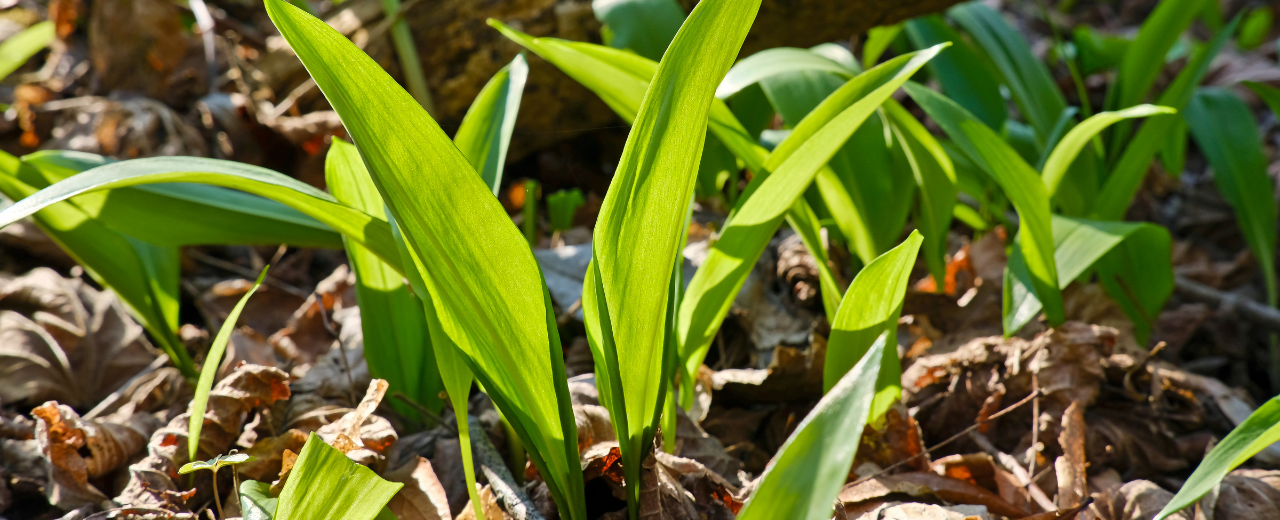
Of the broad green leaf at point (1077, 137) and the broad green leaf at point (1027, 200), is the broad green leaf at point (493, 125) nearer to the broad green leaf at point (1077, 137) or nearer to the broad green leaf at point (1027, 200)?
the broad green leaf at point (1027, 200)

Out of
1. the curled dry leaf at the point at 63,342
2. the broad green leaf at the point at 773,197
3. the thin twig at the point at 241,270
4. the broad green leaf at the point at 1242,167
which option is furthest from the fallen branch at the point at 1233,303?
the curled dry leaf at the point at 63,342

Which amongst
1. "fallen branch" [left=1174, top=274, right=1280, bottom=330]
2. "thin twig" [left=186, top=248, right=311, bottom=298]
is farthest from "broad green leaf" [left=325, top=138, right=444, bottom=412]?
"fallen branch" [left=1174, top=274, right=1280, bottom=330]

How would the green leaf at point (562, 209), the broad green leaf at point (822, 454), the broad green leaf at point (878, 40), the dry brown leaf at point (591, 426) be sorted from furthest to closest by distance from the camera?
the broad green leaf at point (878, 40)
the green leaf at point (562, 209)
the dry brown leaf at point (591, 426)
the broad green leaf at point (822, 454)

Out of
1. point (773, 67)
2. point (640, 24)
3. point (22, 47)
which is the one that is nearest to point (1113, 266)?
point (773, 67)

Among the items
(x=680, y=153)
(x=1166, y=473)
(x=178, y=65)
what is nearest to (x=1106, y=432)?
(x=1166, y=473)

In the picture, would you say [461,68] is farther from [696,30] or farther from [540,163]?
[696,30]

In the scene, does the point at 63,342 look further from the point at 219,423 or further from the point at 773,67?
the point at 773,67
